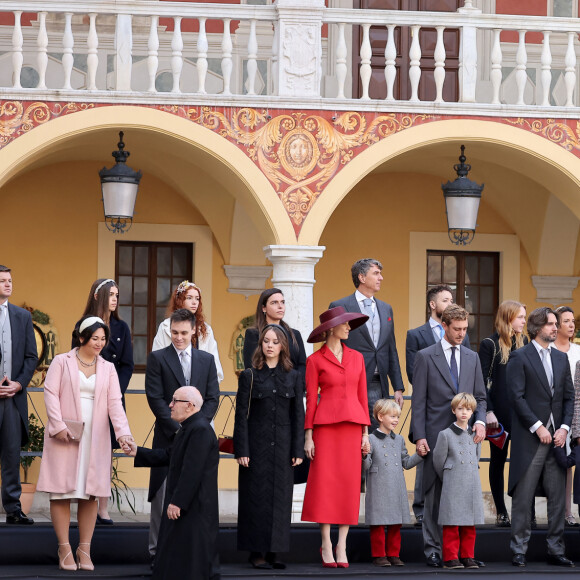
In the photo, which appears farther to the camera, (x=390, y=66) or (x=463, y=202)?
(x=463, y=202)

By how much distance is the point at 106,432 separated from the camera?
8.41m

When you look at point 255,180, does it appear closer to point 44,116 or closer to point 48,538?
point 44,116

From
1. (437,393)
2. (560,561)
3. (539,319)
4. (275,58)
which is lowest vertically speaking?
(560,561)

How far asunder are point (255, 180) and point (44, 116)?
1806 millimetres

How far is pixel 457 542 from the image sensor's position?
8.74 m

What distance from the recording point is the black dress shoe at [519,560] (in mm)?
9031

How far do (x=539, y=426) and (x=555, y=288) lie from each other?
5157 millimetres

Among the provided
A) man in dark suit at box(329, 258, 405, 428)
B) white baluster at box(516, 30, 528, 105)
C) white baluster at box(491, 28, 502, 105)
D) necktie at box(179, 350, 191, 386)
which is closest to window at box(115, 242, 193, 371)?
white baluster at box(491, 28, 502, 105)

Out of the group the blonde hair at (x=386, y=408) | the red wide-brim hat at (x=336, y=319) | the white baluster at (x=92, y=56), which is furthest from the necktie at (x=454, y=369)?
the white baluster at (x=92, y=56)

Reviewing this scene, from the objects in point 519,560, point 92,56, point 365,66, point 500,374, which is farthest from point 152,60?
point 519,560

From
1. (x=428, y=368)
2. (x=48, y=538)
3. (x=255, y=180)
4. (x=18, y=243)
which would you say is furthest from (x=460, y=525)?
(x=18, y=243)

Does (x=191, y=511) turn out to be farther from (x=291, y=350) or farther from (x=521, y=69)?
(x=521, y=69)

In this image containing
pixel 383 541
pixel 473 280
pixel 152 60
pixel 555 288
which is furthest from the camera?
pixel 473 280

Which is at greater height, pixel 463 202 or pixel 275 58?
pixel 275 58
